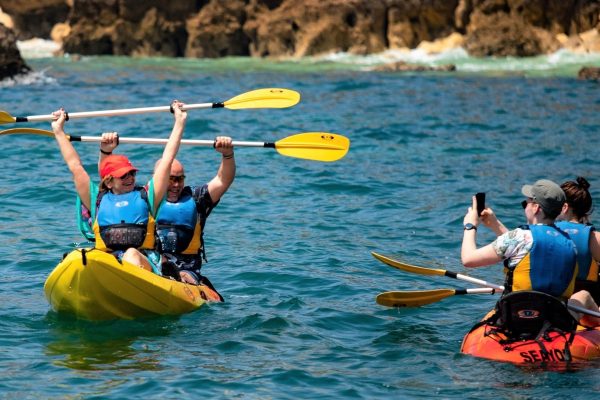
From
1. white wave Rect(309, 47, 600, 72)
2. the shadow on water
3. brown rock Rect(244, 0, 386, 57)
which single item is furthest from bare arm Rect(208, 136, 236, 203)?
brown rock Rect(244, 0, 386, 57)

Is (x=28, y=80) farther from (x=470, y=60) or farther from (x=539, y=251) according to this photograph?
(x=539, y=251)

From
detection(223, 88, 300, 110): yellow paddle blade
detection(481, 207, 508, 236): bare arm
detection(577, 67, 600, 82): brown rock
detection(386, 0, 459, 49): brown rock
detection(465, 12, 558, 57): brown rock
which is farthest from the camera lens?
detection(386, 0, 459, 49): brown rock

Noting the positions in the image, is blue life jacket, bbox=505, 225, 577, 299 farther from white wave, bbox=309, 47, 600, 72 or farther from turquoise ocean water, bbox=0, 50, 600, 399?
white wave, bbox=309, 47, 600, 72

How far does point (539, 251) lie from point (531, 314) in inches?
15.6

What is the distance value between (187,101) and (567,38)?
1389 cm

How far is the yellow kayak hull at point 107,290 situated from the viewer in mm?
7062

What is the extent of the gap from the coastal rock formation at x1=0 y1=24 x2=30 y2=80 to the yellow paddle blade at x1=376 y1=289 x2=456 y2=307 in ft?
55.2

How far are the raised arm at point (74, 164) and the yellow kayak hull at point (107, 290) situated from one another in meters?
0.55

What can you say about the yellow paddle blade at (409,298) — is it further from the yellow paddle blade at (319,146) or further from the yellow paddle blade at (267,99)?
the yellow paddle blade at (267,99)

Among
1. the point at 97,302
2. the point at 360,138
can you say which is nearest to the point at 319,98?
the point at 360,138

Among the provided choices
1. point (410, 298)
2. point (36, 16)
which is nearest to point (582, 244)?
point (410, 298)

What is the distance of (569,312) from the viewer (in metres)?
6.72

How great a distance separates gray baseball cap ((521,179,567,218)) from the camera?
6559 mm

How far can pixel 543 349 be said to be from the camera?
656 cm
